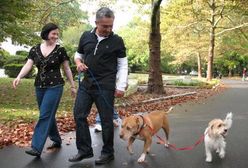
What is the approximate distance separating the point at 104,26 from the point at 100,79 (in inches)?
30.9

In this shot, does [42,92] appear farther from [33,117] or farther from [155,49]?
[155,49]

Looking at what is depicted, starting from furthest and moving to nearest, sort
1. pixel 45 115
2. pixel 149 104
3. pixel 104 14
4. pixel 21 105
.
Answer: pixel 149 104 → pixel 21 105 → pixel 45 115 → pixel 104 14

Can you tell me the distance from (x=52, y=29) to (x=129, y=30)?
57.0 metres

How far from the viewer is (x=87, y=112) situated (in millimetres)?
6773

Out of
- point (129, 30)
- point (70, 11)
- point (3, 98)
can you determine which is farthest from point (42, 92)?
point (129, 30)

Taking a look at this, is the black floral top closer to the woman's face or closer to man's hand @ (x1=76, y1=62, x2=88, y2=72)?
the woman's face

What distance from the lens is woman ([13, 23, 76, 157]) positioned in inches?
282

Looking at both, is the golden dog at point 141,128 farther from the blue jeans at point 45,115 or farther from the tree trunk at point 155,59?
the tree trunk at point 155,59

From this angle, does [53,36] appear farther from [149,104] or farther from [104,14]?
[149,104]

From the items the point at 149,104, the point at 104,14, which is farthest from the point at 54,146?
the point at 149,104

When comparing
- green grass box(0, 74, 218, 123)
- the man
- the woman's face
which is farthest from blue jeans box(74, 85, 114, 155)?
green grass box(0, 74, 218, 123)

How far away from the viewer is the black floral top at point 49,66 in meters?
7.20

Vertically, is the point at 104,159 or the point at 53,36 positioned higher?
the point at 53,36

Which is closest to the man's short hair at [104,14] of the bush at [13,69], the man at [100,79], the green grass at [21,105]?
the man at [100,79]
